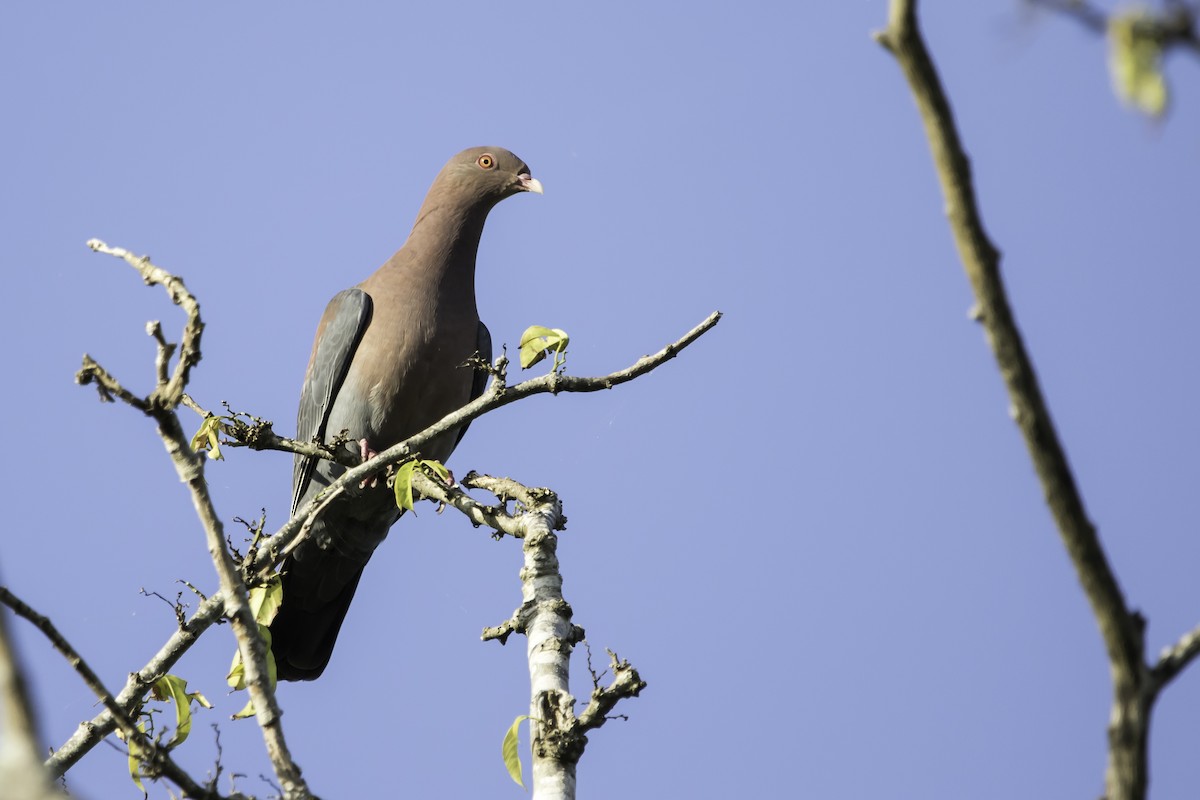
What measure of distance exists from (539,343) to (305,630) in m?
2.87

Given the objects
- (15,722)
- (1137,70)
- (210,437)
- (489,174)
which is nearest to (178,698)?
(210,437)

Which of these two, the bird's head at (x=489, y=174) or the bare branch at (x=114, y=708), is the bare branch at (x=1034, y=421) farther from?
the bird's head at (x=489, y=174)

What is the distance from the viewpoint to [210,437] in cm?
456

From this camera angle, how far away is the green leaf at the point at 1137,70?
1.40 metres

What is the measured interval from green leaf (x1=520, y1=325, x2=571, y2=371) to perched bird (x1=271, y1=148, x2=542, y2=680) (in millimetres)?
1936

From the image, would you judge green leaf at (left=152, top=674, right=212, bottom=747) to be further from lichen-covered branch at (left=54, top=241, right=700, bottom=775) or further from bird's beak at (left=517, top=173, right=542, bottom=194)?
bird's beak at (left=517, top=173, right=542, bottom=194)

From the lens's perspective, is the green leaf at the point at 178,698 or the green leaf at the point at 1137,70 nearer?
the green leaf at the point at 1137,70

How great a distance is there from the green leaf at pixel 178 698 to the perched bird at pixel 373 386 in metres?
2.16

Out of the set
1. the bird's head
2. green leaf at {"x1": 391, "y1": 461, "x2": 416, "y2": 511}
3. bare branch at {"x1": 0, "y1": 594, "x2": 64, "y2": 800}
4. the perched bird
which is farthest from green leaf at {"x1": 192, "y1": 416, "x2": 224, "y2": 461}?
bare branch at {"x1": 0, "y1": 594, "x2": 64, "y2": 800}

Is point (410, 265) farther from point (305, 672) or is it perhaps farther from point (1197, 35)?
point (1197, 35)

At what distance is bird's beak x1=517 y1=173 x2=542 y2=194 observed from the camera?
6957 mm

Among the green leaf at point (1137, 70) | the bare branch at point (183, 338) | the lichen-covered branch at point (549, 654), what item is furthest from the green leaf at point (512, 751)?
the green leaf at point (1137, 70)

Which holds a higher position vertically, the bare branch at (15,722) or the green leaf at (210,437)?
the green leaf at (210,437)

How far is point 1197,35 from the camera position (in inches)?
51.5
